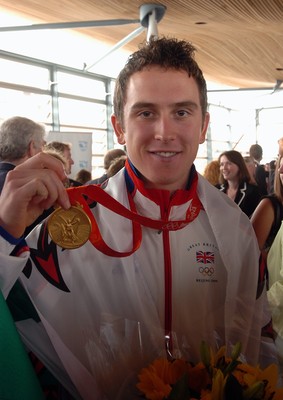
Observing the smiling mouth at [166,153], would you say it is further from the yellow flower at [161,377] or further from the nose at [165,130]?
the yellow flower at [161,377]

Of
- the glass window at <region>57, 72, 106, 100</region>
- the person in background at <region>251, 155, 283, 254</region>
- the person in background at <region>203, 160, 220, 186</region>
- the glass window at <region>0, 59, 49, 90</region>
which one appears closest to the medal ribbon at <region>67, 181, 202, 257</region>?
the person in background at <region>251, 155, 283, 254</region>

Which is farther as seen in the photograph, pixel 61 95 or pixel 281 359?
pixel 61 95

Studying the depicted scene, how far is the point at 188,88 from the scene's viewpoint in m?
1.42

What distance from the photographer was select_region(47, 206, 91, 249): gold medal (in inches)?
49.0

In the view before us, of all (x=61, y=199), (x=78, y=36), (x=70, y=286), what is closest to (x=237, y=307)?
(x=70, y=286)

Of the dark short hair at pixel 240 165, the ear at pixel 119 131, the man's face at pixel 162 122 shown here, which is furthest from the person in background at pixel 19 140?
the dark short hair at pixel 240 165

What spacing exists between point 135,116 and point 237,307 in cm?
63

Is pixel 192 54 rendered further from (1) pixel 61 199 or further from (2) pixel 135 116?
(1) pixel 61 199

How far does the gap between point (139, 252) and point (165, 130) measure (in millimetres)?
380

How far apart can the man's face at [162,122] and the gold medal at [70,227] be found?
0.28 metres

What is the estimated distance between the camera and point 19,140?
3348mm

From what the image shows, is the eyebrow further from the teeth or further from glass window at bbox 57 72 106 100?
glass window at bbox 57 72 106 100

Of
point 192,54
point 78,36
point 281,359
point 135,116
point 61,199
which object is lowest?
point 281,359

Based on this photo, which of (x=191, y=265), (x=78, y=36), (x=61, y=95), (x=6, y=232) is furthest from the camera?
(x=61, y=95)
